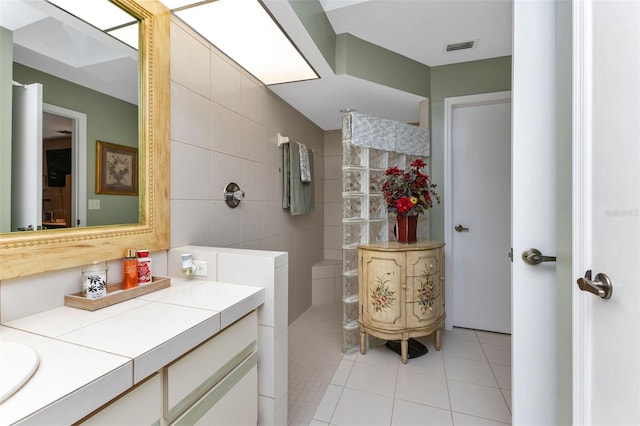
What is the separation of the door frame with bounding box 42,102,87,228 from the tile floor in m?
1.36

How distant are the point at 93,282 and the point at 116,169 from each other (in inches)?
17.3

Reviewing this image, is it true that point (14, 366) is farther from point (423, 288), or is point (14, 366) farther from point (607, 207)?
point (423, 288)

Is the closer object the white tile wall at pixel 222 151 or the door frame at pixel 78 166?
the door frame at pixel 78 166

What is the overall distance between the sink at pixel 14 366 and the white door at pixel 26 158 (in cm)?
38

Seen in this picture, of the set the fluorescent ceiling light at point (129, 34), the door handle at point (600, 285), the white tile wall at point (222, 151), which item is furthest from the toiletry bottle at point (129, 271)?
the door handle at point (600, 285)

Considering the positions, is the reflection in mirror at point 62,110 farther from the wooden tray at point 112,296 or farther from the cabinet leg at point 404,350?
the cabinet leg at point 404,350

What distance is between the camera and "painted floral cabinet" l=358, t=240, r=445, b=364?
6.49 feet

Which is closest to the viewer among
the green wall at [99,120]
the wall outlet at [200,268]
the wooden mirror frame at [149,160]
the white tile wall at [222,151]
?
the green wall at [99,120]

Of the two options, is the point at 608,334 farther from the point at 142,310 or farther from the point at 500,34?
the point at 500,34

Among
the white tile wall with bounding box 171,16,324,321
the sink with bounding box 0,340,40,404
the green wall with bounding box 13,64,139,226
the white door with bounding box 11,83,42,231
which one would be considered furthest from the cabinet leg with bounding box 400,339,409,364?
the white door with bounding box 11,83,42,231

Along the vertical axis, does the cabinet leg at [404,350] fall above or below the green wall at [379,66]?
below

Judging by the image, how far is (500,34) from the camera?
2.04 m

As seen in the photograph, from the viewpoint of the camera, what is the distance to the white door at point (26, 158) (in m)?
0.85

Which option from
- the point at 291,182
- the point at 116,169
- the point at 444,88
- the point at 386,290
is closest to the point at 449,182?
the point at 444,88
